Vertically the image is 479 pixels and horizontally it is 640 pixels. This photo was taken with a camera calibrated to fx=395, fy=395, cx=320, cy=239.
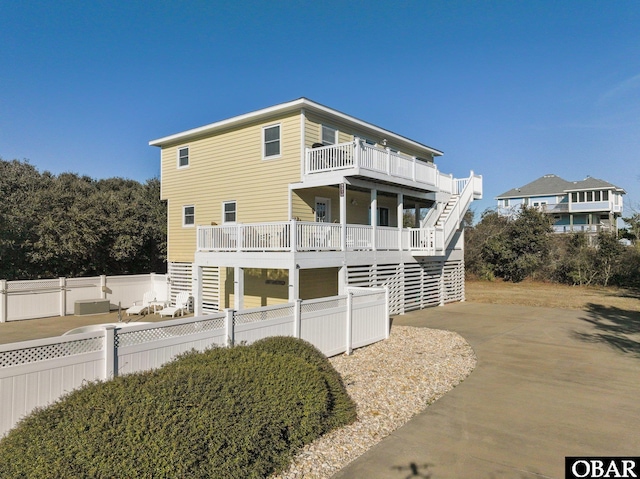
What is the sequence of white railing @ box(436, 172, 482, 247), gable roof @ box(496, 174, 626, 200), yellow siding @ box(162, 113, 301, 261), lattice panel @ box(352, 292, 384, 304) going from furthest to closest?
gable roof @ box(496, 174, 626, 200) → white railing @ box(436, 172, 482, 247) → yellow siding @ box(162, 113, 301, 261) → lattice panel @ box(352, 292, 384, 304)

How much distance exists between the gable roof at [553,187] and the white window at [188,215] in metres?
40.2

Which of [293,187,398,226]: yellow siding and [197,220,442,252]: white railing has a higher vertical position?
[293,187,398,226]: yellow siding

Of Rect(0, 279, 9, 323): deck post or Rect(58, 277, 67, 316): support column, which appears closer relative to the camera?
Rect(0, 279, 9, 323): deck post

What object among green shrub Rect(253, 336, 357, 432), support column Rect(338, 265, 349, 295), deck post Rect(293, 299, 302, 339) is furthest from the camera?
support column Rect(338, 265, 349, 295)

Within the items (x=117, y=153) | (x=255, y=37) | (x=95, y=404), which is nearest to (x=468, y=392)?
(x=95, y=404)

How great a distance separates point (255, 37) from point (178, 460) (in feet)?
57.9

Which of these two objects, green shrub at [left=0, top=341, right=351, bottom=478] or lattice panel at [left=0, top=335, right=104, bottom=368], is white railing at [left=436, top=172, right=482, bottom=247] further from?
lattice panel at [left=0, top=335, right=104, bottom=368]

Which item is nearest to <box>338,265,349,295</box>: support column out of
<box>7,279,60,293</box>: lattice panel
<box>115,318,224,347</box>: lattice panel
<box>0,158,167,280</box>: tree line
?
<box>115,318,224,347</box>: lattice panel

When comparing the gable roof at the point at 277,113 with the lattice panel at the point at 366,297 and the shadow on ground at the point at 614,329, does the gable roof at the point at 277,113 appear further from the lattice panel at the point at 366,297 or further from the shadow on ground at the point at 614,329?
the shadow on ground at the point at 614,329

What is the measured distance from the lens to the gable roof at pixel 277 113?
44.6 ft

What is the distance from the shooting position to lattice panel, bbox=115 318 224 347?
191 inches

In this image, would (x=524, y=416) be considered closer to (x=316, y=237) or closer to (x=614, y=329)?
(x=316, y=237)

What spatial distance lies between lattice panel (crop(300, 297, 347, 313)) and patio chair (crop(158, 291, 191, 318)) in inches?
332

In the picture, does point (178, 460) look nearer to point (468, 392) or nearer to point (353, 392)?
point (353, 392)
